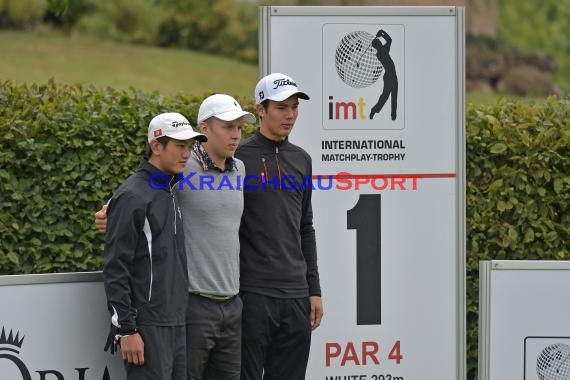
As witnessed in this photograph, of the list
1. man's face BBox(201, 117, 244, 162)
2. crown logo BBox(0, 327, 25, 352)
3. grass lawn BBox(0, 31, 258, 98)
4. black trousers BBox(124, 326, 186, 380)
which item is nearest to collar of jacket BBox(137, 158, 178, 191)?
man's face BBox(201, 117, 244, 162)

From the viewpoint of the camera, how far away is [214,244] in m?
5.29

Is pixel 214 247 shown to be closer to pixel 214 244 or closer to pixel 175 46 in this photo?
pixel 214 244

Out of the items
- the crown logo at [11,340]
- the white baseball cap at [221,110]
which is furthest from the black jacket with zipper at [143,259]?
the crown logo at [11,340]

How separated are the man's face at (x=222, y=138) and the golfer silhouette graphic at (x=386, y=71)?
106 centimetres

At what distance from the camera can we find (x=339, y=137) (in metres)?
6.16

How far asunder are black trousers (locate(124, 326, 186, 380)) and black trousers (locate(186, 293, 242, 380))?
18 centimetres

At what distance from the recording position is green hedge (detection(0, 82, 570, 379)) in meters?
6.80

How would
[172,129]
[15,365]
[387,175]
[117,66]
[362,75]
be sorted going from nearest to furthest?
[172,129], [15,365], [362,75], [387,175], [117,66]

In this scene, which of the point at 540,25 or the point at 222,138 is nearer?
the point at 222,138

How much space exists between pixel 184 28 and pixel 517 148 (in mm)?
15489

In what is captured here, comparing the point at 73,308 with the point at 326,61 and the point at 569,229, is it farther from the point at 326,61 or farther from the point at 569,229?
the point at 569,229

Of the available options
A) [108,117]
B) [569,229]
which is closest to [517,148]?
[569,229]

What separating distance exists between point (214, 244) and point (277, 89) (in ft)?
2.96

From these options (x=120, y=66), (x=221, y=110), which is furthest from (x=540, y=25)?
(x=221, y=110)
